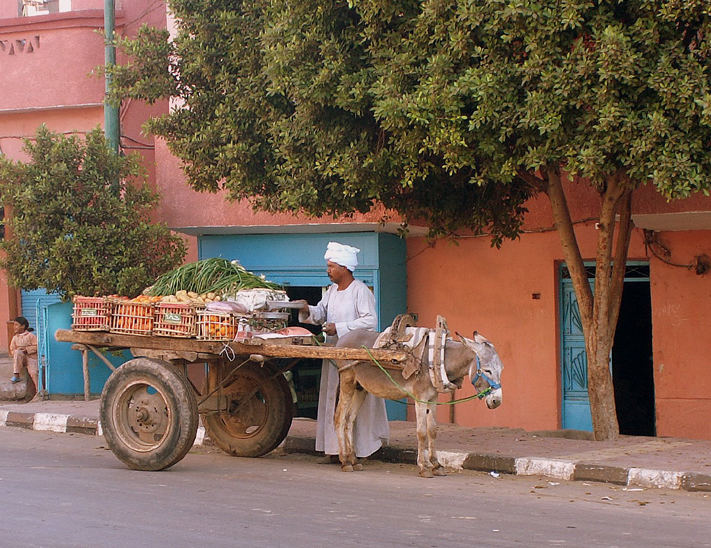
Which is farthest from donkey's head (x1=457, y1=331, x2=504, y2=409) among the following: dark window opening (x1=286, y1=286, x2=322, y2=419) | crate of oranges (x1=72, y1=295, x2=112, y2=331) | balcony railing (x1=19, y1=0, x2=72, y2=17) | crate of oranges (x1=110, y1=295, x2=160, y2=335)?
balcony railing (x1=19, y1=0, x2=72, y2=17)

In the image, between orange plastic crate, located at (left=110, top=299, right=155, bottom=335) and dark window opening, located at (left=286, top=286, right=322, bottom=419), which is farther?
dark window opening, located at (left=286, top=286, right=322, bottom=419)

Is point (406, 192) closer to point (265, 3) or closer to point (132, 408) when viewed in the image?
point (265, 3)

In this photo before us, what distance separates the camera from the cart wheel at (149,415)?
8.48 meters

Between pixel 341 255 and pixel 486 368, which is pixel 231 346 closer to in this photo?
pixel 341 255

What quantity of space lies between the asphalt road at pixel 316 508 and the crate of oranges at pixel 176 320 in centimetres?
117

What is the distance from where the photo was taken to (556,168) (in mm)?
9641

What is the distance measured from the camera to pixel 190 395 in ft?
28.0

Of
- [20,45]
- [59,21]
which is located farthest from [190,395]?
[20,45]

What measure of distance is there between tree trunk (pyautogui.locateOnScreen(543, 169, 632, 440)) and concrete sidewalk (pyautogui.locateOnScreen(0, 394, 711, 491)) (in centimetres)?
37

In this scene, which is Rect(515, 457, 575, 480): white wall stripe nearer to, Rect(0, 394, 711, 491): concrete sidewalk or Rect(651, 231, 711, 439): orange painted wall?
Rect(0, 394, 711, 491): concrete sidewalk

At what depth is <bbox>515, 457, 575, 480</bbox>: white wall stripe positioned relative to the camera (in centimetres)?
887

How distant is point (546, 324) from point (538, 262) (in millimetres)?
751

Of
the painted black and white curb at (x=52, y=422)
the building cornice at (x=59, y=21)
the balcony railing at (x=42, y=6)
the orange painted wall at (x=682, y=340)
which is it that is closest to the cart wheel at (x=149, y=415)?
the painted black and white curb at (x=52, y=422)

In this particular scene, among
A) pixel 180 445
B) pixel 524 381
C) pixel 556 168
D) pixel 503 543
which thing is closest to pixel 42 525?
pixel 180 445
